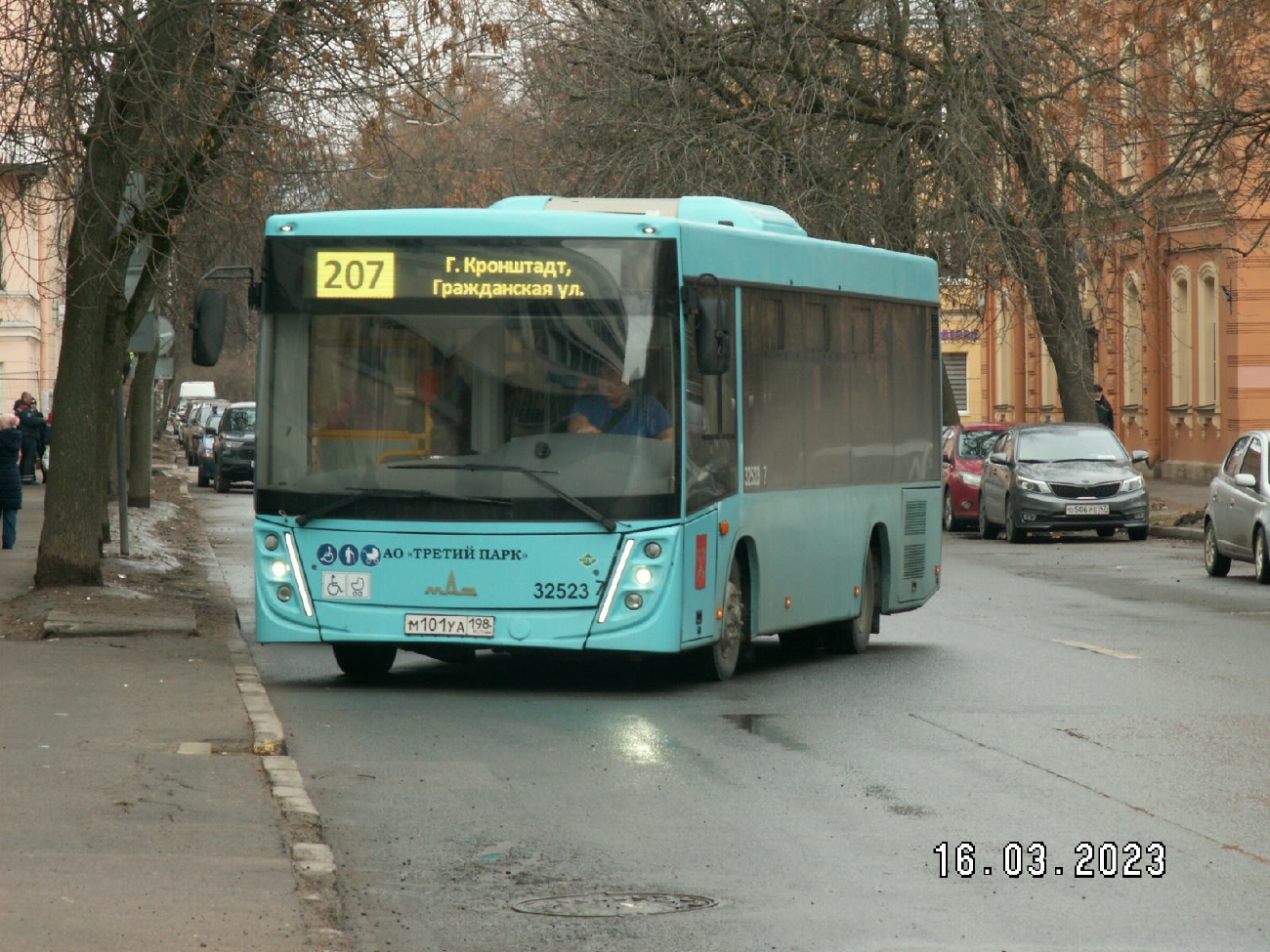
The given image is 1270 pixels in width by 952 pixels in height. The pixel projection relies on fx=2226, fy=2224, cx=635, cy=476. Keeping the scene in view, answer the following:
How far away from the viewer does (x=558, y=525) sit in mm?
12719

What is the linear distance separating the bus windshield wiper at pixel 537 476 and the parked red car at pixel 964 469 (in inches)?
875

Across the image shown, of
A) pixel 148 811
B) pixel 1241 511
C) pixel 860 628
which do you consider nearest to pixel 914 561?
pixel 860 628

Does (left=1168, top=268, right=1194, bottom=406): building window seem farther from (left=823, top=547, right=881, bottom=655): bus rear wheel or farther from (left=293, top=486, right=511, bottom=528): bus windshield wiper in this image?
A: (left=293, top=486, right=511, bottom=528): bus windshield wiper

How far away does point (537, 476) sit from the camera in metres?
12.7

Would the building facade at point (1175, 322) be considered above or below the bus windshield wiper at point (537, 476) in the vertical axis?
above

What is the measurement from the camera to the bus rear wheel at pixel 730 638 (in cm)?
1361

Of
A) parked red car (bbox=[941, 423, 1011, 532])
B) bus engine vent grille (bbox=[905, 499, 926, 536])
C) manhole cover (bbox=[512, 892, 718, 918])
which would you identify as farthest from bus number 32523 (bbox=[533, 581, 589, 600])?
parked red car (bbox=[941, 423, 1011, 532])

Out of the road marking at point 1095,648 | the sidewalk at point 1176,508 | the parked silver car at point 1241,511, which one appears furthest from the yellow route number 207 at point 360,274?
the sidewalk at point 1176,508

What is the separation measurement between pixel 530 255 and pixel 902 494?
4695mm

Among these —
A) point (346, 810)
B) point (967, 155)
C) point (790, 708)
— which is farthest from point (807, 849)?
point (967, 155)

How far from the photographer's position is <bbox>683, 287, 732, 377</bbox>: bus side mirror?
41.2ft

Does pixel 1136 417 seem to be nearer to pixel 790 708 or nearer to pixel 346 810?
pixel 790 708

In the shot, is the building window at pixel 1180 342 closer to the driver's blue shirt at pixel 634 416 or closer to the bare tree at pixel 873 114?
the bare tree at pixel 873 114

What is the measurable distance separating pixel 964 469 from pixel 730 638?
2173 cm
